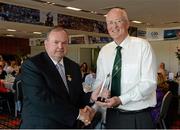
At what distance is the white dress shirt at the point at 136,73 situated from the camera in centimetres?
190

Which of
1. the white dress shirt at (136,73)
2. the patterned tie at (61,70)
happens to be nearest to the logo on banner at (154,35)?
the white dress shirt at (136,73)

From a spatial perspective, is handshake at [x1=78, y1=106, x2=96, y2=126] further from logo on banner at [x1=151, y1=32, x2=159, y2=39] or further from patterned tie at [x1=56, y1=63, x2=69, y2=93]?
logo on banner at [x1=151, y1=32, x2=159, y2=39]

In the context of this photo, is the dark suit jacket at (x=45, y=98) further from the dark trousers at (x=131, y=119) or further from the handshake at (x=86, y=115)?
the dark trousers at (x=131, y=119)

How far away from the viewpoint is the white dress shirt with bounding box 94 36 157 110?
6.25 ft

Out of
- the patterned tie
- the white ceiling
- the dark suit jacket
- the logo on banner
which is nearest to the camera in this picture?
the dark suit jacket

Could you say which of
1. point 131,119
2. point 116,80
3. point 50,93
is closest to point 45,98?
point 50,93

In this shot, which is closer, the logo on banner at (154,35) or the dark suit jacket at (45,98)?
the dark suit jacket at (45,98)

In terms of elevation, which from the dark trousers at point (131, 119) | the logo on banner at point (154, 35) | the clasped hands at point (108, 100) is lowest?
the dark trousers at point (131, 119)

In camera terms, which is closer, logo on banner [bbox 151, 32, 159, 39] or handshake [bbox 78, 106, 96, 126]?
handshake [bbox 78, 106, 96, 126]

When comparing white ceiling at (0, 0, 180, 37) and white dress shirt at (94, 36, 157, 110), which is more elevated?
white ceiling at (0, 0, 180, 37)

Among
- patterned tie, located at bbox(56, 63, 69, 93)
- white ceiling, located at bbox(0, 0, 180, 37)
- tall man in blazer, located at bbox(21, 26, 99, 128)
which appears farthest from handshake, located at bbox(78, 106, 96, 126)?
white ceiling, located at bbox(0, 0, 180, 37)

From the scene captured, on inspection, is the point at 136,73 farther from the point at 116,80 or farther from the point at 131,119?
the point at 131,119

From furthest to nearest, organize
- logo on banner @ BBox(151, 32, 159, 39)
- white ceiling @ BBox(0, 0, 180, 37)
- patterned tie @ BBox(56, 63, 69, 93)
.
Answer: logo on banner @ BBox(151, 32, 159, 39), white ceiling @ BBox(0, 0, 180, 37), patterned tie @ BBox(56, 63, 69, 93)

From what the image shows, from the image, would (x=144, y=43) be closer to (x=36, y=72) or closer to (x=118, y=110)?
(x=118, y=110)
